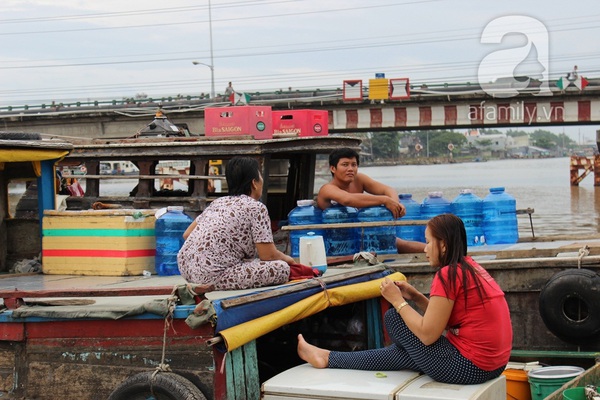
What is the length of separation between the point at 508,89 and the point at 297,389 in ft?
113

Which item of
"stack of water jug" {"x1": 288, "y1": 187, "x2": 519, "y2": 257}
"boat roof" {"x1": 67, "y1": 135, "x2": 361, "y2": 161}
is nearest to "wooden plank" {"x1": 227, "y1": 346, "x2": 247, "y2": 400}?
"stack of water jug" {"x1": 288, "y1": 187, "x2": 519, "y2": 257}

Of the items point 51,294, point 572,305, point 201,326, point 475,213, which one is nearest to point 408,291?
point 201,326

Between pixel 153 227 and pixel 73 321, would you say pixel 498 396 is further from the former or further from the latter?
pixel 153 227

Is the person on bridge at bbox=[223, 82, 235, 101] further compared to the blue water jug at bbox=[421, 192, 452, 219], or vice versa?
the person on bridge at bbox=[223, 82, 235, 101]

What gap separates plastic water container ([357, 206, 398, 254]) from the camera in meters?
8.12

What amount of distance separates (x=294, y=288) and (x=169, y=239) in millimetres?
2370

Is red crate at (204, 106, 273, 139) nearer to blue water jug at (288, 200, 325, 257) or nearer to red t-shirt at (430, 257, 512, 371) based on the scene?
blue water jug at (288, 200, 325, 257)

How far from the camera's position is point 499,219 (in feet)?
31.0

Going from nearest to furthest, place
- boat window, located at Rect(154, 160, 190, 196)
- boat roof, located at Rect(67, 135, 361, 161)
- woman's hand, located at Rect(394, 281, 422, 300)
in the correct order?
woman's hand, located at Rect(394, 281, 422, 300) → boat roof, located at Rect(67, 135, 361, 161) → boat window, located at Rect(154, 160, 190, 196)

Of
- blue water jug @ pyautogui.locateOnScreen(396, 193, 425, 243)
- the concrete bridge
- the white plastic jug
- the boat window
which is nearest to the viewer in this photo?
the white plastic jug

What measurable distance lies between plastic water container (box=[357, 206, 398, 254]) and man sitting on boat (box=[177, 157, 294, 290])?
104 inches

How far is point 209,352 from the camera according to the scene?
4707mm

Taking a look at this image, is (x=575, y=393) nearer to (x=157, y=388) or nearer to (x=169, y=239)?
(x=157, y=388)

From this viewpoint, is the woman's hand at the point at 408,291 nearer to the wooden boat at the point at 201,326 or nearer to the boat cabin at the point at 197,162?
the wooden boat at the point at 201,326
